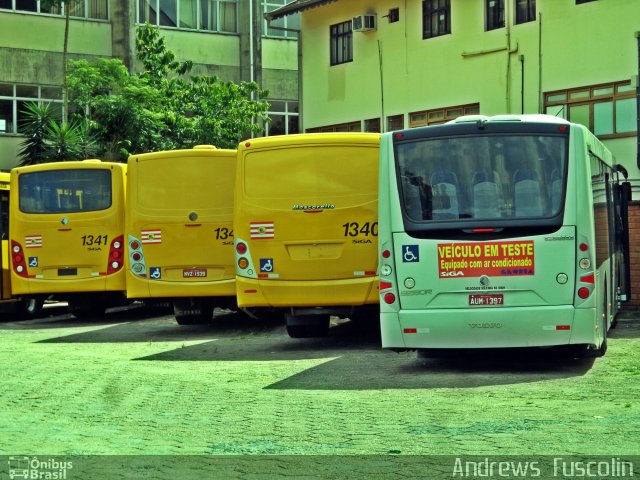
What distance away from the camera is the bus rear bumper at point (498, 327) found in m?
14.1

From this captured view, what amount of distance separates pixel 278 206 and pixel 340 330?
12.5 ft

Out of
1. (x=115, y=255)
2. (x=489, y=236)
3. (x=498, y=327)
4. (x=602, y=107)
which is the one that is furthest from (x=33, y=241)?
(x=602, y=107)

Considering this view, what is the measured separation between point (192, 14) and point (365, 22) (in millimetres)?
15925

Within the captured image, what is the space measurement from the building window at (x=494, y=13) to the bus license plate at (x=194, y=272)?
14297 millimetres

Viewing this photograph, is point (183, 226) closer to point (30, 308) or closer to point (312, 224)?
point (312, 224)

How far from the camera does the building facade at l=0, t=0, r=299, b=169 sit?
46.5m

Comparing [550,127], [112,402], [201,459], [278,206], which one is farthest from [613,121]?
[201,459]

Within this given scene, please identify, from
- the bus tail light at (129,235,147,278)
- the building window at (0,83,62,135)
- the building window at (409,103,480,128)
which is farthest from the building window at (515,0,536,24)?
the building window at (0,83,62,135)

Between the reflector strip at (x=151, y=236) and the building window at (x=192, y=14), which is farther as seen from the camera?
the building window at (x=192, y=14)

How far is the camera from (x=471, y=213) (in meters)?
14.5

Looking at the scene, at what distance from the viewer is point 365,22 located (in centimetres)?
3734

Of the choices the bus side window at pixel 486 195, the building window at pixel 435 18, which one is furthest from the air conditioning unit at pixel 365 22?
the bus side window at pixel 486 195

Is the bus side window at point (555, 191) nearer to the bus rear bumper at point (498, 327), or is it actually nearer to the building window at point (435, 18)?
the bus rear bumper at point (498, 327)

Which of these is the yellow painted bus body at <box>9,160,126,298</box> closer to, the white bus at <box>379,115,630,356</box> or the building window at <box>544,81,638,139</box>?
the white bus at <box>379,115,630,356</box>
